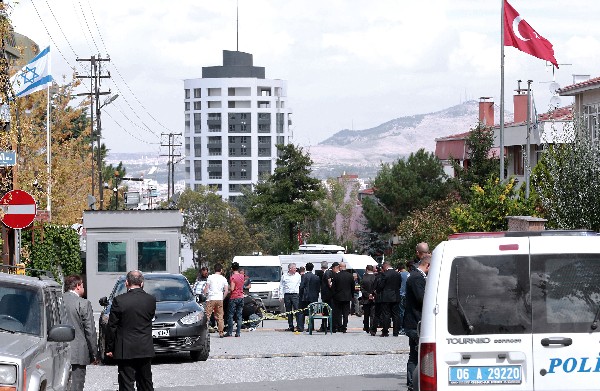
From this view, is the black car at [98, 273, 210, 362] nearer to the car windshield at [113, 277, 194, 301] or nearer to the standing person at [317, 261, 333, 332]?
the car windshield at [113, 277, 194, 301]

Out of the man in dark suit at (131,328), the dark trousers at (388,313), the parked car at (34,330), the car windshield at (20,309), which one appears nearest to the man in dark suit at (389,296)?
the dark trousers at (388,313)

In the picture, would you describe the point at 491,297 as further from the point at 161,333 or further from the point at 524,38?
the point at 524,38

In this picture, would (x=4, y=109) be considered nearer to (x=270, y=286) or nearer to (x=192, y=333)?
(x=192, y=333)

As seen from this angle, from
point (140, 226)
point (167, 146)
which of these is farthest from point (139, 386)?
point (167, 146)

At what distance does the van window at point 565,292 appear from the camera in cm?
905

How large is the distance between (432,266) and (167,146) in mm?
113729

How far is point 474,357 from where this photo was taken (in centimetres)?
914

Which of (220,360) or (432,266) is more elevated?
(432,266)

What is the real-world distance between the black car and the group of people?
656 centimetres

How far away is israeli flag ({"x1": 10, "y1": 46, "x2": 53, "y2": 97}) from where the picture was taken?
A: 106 ft

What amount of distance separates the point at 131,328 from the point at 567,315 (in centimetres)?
575

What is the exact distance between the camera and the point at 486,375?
9.16 metres

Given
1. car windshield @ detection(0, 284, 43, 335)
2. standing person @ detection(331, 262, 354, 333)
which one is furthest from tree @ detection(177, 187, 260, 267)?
car windshield @ detection(0, 284, 43, 335)

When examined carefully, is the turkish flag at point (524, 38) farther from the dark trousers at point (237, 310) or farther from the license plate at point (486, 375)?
the license plate at point (486, 375)
